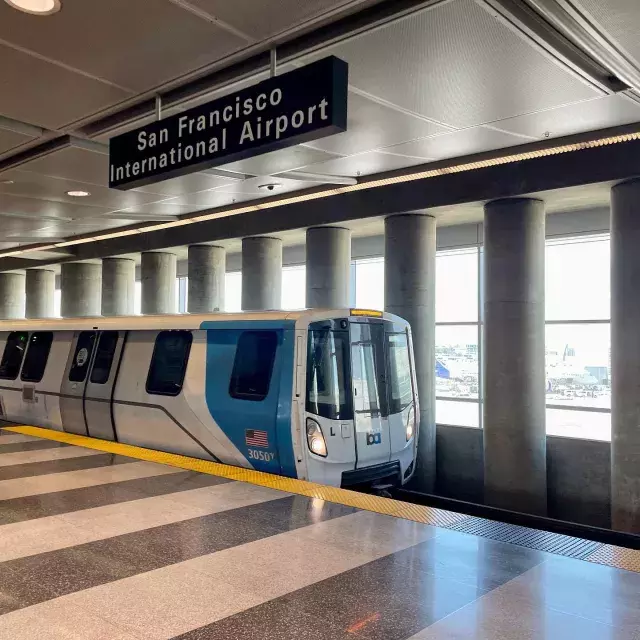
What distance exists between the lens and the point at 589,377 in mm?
10406

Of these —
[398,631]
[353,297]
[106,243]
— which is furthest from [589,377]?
[106,243]

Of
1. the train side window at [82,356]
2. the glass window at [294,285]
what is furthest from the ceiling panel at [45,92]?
the glass window at [294,285]

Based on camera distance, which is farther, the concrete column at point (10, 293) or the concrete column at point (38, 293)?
the concrete column at point (10, 293)

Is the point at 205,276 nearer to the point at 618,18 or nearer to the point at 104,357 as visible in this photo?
the point at 104,357

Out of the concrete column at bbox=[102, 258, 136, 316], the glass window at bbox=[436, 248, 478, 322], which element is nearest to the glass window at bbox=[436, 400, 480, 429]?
the glass window at bbox=[436, 248, 478, 322]

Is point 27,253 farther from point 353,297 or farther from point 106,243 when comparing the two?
point 353,297

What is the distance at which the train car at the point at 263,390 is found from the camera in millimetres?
6945

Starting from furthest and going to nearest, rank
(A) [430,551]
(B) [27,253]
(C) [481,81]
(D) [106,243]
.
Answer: (B) [27,253], (D) [106,243], (C) [481,81], (A) [430,551]

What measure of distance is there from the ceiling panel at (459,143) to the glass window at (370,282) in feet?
17.1

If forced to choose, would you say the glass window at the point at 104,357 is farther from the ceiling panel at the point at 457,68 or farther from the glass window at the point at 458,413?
the glass window at the point at 458,413

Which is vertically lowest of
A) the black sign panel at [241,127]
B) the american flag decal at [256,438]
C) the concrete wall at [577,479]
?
the concrete wall at [577,479]

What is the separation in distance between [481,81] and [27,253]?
14820 millimetres

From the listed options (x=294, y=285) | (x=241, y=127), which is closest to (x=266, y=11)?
(x=241, y=127)

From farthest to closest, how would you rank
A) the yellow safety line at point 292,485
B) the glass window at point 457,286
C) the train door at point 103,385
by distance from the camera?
the glass window at point 457,286 → the train door at point 103,385 → the yellow safety line at point 292,485
